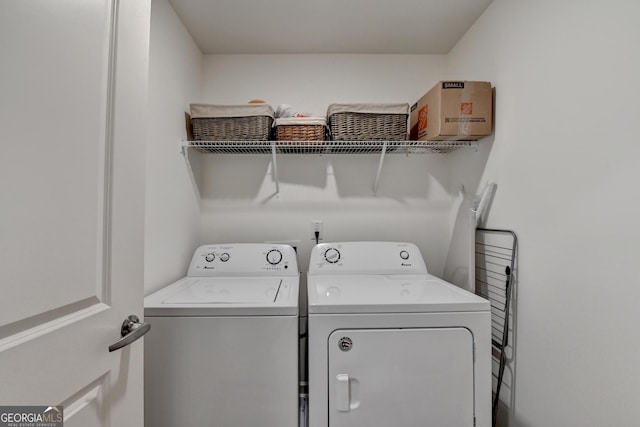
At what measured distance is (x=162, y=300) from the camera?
1.25m

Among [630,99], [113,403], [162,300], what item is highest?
[630,99]

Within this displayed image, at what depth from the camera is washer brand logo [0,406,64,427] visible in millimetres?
498

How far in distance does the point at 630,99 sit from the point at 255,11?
1.70m

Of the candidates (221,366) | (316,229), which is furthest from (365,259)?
(221,366)

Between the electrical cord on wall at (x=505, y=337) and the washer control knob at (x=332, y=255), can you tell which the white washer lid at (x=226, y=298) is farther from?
the electrical cord on wall at (x=505, y=337)

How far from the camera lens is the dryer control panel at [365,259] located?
5.84 feet

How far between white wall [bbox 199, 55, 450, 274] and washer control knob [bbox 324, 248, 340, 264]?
243 mm

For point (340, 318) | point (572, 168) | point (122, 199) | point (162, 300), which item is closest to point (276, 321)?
point (340, 318)

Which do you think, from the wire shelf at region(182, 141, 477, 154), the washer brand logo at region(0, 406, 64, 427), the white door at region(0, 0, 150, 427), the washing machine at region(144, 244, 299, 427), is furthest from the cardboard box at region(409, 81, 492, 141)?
the washer brand logo at region(0, 406, 64, 427)

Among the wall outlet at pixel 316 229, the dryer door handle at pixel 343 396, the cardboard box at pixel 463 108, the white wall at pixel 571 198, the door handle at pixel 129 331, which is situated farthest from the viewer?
the wall outlet at pixel 316 229

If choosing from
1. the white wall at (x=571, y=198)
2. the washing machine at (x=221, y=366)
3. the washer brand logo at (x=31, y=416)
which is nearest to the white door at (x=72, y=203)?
the washer brand logo at (x=31, y=416)

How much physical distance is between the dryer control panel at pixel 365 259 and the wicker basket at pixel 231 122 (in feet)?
2.64

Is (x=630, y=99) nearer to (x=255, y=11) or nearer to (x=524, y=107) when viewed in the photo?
(x=524, y=107)

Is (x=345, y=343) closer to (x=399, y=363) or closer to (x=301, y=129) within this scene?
(x=399, y=363)
